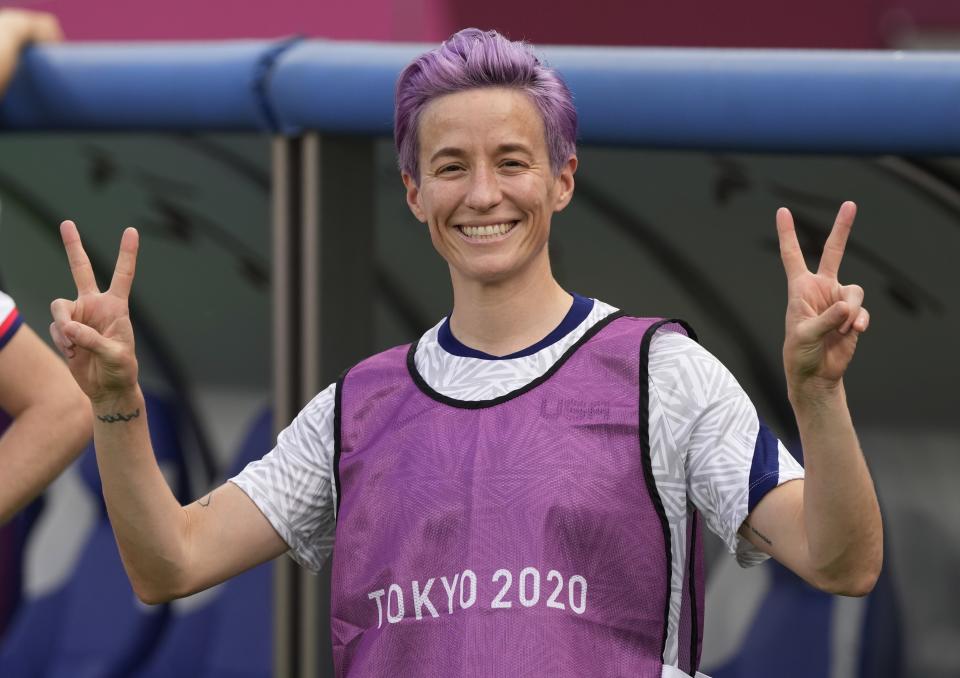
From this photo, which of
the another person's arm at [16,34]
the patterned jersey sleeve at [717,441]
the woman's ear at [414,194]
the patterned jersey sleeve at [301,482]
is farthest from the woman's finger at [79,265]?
the another person's arm at [16,34]

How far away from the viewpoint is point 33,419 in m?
2.54

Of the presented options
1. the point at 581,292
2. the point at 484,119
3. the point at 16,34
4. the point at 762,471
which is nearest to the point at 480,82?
the point at 484,119

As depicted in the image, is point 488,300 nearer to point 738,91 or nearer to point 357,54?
point 738,91

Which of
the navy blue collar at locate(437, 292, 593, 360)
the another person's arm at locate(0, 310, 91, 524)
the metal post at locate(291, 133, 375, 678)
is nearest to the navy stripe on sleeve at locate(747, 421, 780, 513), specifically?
the navy blue collar at locate(437, 292, 593, 360)

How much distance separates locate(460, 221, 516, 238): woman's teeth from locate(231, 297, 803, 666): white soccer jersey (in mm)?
156

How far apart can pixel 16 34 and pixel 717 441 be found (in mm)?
2183

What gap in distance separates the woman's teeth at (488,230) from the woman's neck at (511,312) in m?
0.07

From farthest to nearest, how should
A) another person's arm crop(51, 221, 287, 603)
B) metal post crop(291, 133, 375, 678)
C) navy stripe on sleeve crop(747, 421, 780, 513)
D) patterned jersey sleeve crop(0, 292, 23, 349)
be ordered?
metal post crop(291, 133, 375, 678)
patterned jersey sleeve crop(0, 292, 23, 349)
another person's arm crop(51, 221, 287, 603)
navy stripe on sleeve crop(747, 421, 780, 513)

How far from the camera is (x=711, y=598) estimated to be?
3623 millimetres

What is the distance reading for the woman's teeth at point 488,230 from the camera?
195 cm

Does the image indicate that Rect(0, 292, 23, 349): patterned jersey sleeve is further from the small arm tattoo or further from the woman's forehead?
the small arm tattoo

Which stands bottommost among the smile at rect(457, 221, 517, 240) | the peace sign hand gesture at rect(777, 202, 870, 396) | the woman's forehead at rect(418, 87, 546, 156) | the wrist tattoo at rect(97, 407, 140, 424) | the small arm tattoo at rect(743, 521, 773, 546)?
the small arm tattoo at rect(743, 521, 773, 546)

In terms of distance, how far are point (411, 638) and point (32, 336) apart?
3.31 feet

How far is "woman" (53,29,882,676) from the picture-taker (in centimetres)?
184
